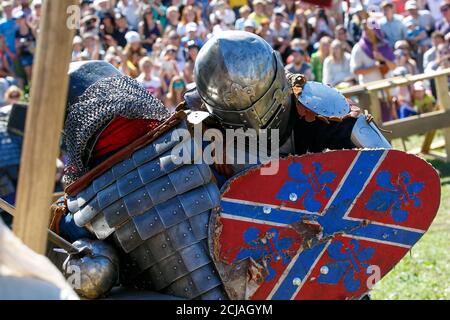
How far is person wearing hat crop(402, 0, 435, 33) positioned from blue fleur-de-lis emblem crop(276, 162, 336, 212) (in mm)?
9435

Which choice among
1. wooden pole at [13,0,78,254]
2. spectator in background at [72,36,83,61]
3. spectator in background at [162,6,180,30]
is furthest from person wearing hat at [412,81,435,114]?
wooden pole at [13,0,78,254]

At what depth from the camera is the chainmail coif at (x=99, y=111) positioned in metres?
4.85

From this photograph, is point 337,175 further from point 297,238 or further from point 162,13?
point 162,13

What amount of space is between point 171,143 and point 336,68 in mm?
7921

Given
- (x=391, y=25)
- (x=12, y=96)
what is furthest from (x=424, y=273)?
(x=391, y=25)

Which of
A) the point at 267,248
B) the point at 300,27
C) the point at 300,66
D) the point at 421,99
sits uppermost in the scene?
the point at 267,248

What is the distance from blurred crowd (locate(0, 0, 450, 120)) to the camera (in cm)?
1190

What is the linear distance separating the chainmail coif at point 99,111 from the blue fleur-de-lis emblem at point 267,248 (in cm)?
75

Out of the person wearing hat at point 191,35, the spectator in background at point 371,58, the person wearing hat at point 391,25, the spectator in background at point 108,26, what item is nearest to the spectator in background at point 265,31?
the person wearing hat at point 191,35

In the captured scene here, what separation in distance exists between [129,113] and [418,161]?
4.47ft

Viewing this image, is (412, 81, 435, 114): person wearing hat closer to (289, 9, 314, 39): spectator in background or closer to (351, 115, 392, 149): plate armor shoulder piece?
(289, 9, 314, 39): spectator in background

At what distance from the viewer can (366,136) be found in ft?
16.4

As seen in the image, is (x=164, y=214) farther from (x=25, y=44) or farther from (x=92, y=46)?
(x=25, y=44)

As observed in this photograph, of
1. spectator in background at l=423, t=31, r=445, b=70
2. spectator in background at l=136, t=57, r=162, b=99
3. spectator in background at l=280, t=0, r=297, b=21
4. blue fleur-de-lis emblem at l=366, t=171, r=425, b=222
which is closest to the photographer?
blue fleur-de-lis emblem at l=366, t=171, r=425, b=222
